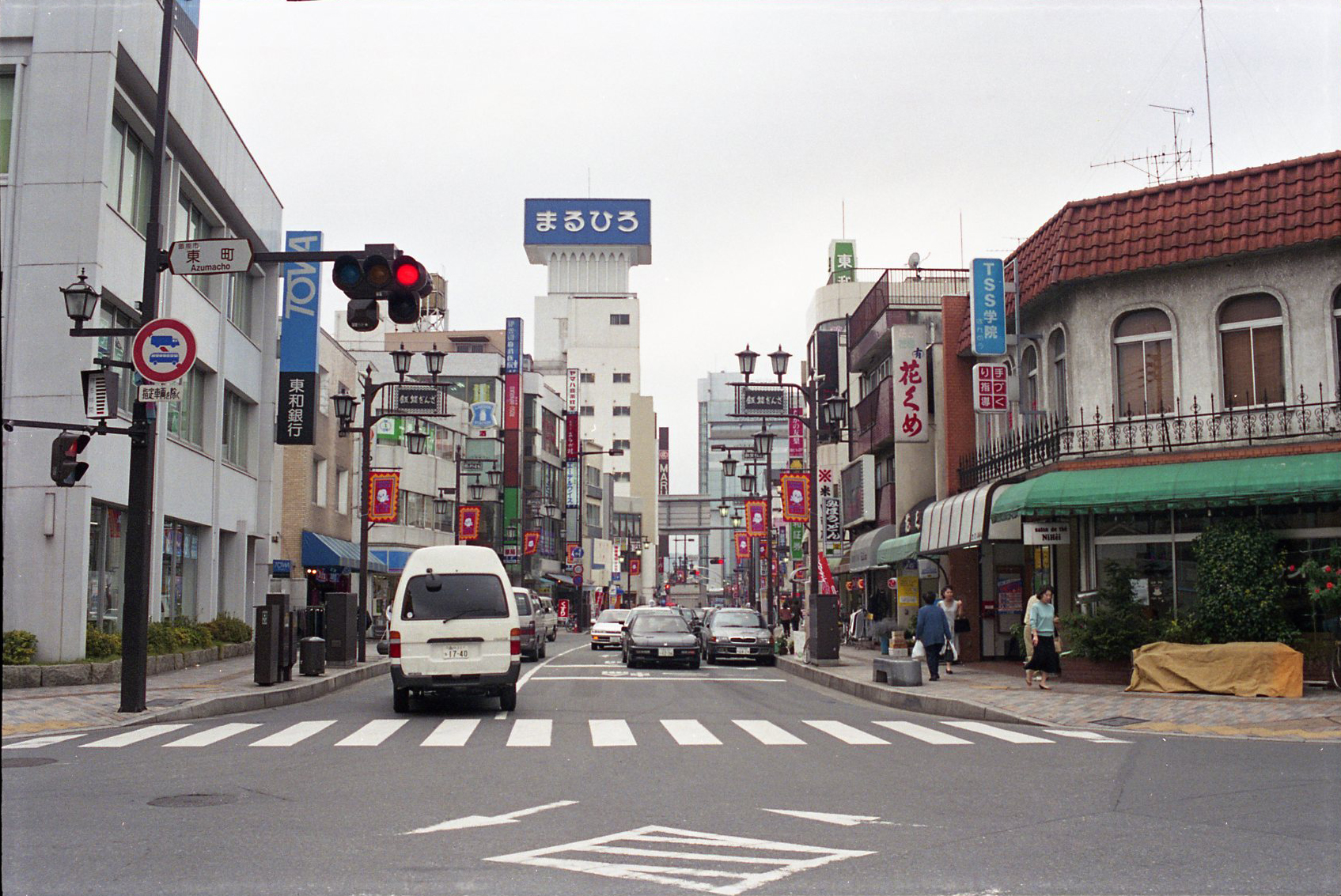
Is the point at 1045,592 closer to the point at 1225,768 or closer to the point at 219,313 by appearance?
the point at 1225,768

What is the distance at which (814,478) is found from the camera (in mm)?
32750

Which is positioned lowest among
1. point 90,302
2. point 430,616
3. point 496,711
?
point 496,711

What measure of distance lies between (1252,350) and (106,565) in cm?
2246

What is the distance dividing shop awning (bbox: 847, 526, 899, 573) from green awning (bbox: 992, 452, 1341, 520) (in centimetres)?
1447

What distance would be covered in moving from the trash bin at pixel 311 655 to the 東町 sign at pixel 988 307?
48.6 feet

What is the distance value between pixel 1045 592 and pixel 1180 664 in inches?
94.4

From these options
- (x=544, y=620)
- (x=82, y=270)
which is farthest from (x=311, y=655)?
(x=544, y=620)

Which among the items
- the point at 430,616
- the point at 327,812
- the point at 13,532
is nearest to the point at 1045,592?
the point at 430,616

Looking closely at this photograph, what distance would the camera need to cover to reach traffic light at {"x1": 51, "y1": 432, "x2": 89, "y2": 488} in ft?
53.8

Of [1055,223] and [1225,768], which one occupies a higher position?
[1055,223]

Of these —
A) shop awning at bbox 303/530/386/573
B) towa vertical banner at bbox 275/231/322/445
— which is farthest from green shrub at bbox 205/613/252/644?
shop awning at bbox 303/530/386/573

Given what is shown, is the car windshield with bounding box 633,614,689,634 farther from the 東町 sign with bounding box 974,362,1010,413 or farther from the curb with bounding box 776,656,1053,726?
the 東町 sign with bounding box 974,362,1010,413

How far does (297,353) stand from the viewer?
123 feet

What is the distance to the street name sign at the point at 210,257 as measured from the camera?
15820 millimetres
